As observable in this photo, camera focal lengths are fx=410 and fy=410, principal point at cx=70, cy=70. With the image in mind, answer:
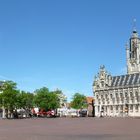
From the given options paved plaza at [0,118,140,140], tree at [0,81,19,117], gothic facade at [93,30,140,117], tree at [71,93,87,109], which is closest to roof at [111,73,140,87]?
gothic facade at [93,30,140,117]

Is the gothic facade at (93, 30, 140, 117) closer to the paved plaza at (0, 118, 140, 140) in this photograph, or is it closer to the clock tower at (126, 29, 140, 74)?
the clock tower at (126, 29, 140, 74)

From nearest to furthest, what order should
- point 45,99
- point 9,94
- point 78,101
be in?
point 9,94
point 45,99
point 78,101

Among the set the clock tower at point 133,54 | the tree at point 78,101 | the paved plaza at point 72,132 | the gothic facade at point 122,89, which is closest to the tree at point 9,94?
the gothic facade at point 122,89

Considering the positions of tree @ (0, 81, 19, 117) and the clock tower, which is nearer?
tree @ (0, 81, 19, 117)

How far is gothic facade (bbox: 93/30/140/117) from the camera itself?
165 m

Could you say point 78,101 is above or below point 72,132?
above

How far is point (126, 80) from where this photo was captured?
173m

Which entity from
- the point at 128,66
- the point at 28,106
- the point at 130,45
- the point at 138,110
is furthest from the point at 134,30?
the point at 28,106

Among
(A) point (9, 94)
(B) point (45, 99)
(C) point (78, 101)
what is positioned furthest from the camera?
(C) point (78, 101)

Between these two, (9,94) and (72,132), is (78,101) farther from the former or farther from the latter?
(72,132)

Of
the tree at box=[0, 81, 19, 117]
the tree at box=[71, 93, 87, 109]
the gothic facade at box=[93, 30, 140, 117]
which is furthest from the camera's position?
the tree at box=[71, 93, 87, 109]

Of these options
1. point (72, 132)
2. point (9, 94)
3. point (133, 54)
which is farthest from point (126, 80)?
point (72, 132)

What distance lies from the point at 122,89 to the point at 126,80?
429cm

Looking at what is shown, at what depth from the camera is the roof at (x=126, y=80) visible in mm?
168000
